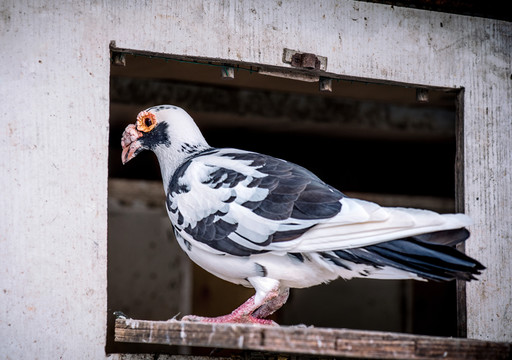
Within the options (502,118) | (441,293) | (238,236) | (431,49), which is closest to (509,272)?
(502,118)

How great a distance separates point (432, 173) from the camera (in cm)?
708

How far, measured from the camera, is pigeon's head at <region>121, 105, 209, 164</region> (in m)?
3.71

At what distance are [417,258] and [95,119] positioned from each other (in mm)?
1439

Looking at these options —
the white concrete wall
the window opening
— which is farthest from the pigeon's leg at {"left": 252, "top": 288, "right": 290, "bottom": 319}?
the window opening

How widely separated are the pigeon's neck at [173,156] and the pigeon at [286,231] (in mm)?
65

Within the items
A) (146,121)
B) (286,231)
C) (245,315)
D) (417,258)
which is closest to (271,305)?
(245,315)

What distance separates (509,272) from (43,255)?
7.04 ft

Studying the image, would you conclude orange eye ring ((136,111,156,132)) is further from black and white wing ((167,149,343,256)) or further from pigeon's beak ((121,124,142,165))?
black and white wing ((167,149,343,256))

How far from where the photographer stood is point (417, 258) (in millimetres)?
3016

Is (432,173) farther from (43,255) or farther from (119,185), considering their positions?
(43,255)

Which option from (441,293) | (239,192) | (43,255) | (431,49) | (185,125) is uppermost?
(431,49)

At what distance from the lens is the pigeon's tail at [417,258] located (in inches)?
116

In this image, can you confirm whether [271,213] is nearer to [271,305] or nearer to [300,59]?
[271,305]

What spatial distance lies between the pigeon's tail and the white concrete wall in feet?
2.95
